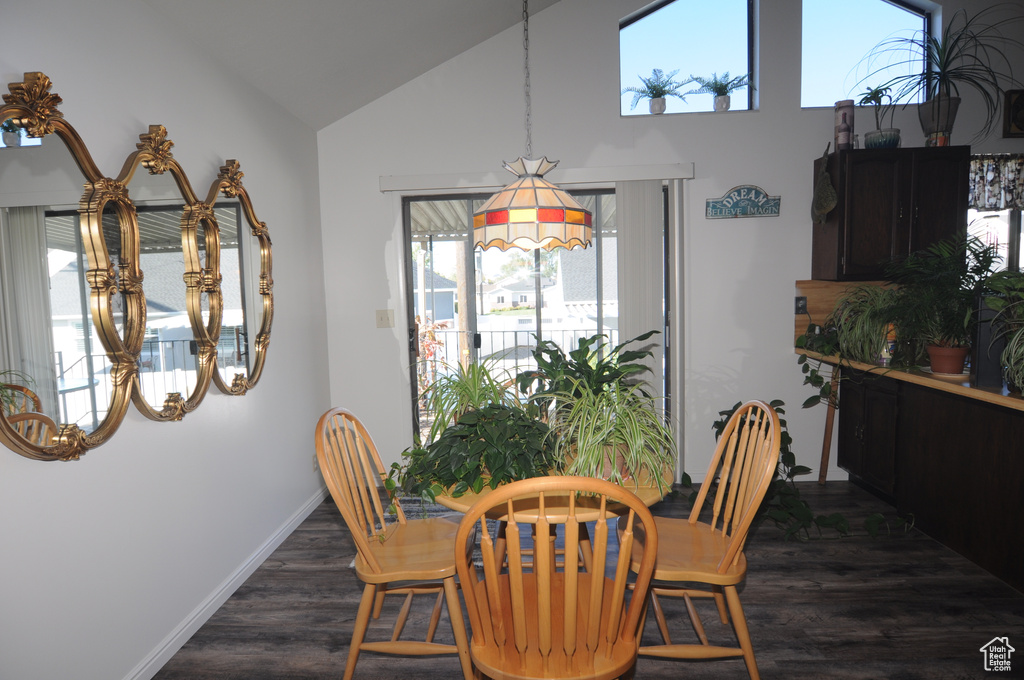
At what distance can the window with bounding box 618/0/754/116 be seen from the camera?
4.02m

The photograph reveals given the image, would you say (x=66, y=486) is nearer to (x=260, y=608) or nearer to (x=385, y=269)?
(x=260, y=608)

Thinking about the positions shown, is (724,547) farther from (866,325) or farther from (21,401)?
(21,401)

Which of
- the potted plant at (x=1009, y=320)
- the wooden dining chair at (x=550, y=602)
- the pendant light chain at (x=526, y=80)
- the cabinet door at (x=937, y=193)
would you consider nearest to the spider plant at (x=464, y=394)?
the wooden dining chair at (x=550, y=602)

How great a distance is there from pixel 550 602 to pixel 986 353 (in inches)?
92.5

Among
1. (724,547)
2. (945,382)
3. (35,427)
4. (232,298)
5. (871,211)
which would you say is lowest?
(724,547)

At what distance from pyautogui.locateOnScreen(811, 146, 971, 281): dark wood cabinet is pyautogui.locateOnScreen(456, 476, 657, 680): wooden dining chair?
2937 millimetres

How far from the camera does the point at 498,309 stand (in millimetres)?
4410

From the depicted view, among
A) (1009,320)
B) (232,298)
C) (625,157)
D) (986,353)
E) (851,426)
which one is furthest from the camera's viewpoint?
(625,157)

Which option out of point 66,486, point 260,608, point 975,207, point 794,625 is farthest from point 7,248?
point 975,207

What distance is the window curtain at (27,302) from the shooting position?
1595 millimetres

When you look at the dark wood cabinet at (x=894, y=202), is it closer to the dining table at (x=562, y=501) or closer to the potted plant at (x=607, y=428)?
the potted plant at (x=607, y=428)

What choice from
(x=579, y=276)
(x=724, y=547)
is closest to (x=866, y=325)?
(x=579, y=276)

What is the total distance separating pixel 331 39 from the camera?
10.0ft

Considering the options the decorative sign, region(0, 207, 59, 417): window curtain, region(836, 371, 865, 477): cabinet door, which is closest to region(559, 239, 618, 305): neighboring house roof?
the decorative sign
